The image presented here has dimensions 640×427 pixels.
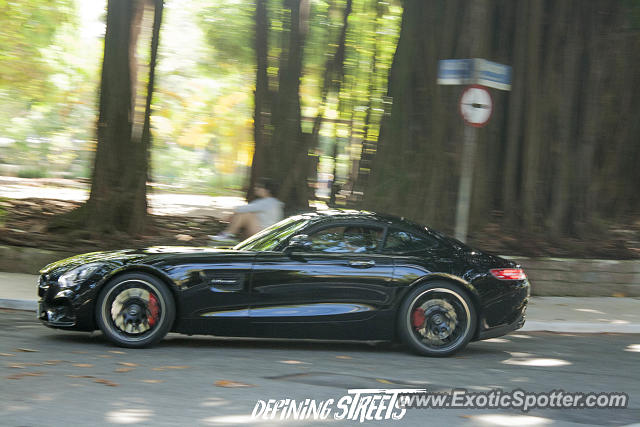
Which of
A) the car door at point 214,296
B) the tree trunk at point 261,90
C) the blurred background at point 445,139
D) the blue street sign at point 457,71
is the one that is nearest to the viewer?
the car door at point 214,296

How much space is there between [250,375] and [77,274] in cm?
201

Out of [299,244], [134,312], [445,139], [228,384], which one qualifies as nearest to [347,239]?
[299,244]

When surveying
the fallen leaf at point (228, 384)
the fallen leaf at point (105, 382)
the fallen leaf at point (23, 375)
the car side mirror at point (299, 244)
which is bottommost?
the fallen leaf at point (23, 375)

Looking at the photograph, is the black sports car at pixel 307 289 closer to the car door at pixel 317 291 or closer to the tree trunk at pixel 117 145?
the car door at pixel 317 291

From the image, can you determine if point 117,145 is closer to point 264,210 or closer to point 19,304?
point 264,210

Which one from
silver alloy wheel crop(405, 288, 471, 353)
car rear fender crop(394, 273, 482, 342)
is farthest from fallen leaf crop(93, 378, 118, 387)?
silver alloy wheel crop(405, 288, 471, 353)

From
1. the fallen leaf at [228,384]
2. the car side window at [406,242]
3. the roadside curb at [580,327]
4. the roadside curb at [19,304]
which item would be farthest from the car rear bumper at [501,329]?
the roadside curb at [19,304]

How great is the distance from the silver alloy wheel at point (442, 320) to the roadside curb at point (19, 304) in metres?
4.73

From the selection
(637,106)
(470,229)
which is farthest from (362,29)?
(470,229)

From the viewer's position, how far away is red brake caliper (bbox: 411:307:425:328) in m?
7.66

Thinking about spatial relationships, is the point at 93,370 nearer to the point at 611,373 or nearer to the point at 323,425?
the point at 323,425

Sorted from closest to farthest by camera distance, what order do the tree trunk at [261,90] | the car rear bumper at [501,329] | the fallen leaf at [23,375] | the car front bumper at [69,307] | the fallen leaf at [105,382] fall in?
1. the fallen leaf at [105,382]
2. the fallen leaf at [23,375]
3. the car front bumper at [69,307]
4. the car rear bumper at [501,329]
5. the tree trunk at [261,90]

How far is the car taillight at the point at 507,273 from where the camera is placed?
7.84 m

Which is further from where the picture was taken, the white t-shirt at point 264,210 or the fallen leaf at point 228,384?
the white t-shirt at point 264,210
